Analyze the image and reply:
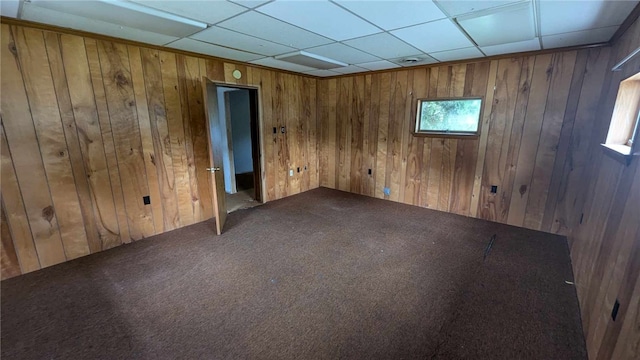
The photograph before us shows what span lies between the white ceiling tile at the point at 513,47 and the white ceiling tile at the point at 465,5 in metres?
1.19

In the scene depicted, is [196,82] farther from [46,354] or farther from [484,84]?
[484,84]

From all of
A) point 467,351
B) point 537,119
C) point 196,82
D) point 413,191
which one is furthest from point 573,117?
point 196,82

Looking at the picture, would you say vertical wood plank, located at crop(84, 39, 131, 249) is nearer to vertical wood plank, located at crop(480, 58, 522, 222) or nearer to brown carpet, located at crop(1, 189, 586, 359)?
brown carpet, located at crop(1, 189, 586, 359)

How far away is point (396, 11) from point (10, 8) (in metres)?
2.85

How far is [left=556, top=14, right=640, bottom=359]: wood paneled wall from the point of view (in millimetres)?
1282

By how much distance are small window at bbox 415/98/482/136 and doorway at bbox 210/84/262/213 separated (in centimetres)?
265

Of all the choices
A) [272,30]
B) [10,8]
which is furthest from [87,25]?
[272,30]

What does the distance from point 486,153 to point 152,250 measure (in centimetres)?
436

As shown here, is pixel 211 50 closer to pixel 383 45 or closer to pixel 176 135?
pixel 176 135

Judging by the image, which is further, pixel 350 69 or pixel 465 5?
pixel 350 69

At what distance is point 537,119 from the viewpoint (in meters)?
3.16

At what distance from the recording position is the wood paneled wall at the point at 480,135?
3.02 m

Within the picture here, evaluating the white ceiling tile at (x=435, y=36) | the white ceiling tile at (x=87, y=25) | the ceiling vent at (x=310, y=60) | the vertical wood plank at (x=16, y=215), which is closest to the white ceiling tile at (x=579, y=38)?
the white ceiling tile at (x=435, y=36)

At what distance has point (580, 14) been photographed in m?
1.97
